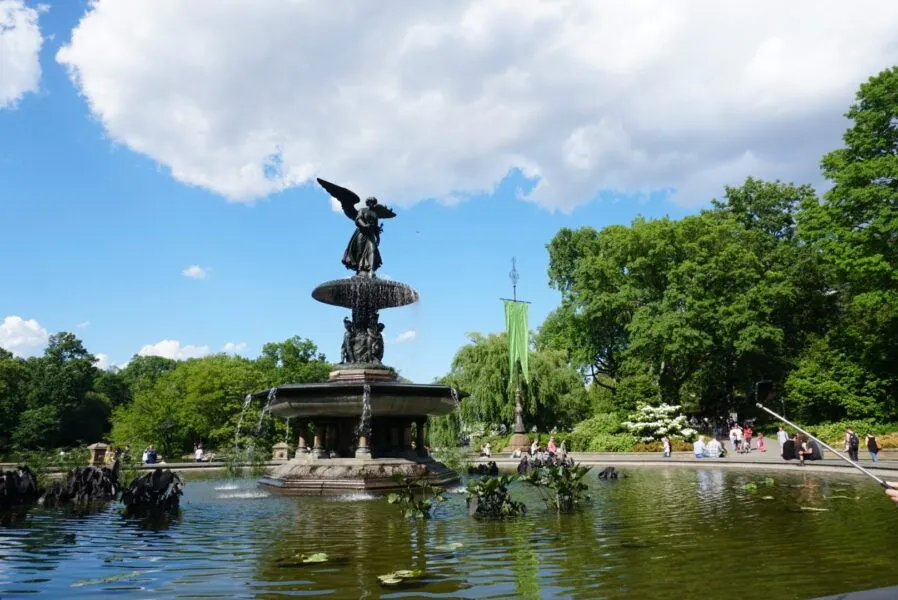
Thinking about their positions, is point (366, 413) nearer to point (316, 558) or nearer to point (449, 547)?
point (449, 547)

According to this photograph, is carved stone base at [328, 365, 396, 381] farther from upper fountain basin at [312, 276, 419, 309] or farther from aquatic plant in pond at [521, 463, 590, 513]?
aquatic plant in pond at [521, 463, 590, 513]

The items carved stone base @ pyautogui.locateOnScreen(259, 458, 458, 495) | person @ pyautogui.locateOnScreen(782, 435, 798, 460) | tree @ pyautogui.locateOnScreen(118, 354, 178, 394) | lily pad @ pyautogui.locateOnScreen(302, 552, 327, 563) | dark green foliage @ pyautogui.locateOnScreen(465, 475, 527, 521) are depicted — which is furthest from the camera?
tree @ pyautogui.locateOnScreen(118, 354, 178, 394)

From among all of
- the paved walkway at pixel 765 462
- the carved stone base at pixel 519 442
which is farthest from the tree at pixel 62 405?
the paved walkway at pixel 765 462

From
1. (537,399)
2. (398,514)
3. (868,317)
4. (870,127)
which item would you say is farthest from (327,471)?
(868,317)

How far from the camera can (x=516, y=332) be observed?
35.3 meters

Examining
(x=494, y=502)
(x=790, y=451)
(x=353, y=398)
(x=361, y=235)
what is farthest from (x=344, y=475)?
(x=790, y=451)

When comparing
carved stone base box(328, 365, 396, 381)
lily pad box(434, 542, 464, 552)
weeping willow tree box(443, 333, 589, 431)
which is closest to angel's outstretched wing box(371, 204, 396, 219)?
carved stone base box(328, 365, 396, 381)

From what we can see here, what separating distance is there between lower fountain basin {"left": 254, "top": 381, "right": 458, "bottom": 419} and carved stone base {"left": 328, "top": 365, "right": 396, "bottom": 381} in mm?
1401

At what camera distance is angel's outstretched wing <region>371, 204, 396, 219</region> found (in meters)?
18.7

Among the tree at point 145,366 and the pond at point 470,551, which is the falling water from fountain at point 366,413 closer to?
the pond at point 470,551

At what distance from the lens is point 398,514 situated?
32.9 ft

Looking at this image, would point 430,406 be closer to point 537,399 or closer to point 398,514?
point 398,514

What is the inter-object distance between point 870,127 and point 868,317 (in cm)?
1036

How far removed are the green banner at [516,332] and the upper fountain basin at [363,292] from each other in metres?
17.0
